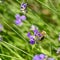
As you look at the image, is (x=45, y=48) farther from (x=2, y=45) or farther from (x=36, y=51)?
(x=2, y=45)

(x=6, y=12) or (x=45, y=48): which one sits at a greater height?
(x=6, y=12)

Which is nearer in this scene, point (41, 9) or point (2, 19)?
point (2, 19)

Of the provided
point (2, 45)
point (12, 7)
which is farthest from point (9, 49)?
point (12, 7)

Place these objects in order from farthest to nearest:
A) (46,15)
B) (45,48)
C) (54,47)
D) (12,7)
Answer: (46,15), (12,7), (45,48), (54,47)

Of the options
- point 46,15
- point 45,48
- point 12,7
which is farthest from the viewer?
point 46,15

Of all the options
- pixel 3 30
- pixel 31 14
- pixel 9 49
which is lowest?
pixel 9 49

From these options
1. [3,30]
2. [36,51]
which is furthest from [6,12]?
[36,51]

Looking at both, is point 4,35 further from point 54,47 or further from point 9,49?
point 54,47
